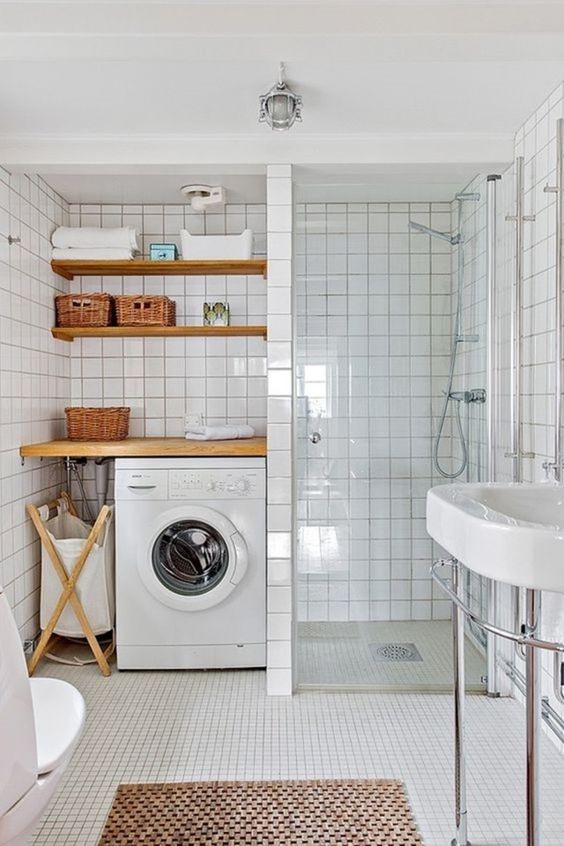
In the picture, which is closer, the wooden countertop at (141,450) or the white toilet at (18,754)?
the white toilet at (18,754)

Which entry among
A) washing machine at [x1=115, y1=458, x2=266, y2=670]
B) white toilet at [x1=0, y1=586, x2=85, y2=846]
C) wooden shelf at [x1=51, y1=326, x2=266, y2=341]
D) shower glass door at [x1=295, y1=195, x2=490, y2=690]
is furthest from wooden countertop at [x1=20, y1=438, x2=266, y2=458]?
white toilet at [x1=0, y1=586, x2=85, y2=846]

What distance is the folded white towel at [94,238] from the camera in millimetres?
3191

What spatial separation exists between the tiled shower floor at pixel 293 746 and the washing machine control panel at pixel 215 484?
80 centimetres

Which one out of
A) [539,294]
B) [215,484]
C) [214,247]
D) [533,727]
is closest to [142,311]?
[214,247]

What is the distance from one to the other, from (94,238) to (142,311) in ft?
1.39

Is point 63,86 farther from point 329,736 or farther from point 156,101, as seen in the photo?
point 329,736

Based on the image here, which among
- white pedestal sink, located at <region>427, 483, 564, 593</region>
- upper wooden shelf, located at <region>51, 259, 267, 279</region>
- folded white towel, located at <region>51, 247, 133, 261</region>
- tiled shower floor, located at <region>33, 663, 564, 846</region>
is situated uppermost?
folded white towel, located at <region>51, 247, 133, 261</region>

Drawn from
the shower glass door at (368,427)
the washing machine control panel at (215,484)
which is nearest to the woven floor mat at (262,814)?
the shower glass door at (368,427)

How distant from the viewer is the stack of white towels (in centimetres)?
319

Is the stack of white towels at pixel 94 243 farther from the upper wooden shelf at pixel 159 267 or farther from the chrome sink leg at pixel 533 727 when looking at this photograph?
the chrome sink leg at pixel 533 727

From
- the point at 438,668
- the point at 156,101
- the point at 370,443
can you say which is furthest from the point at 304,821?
the point at 156,101

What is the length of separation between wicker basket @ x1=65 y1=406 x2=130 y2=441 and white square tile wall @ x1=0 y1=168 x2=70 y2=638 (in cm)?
16

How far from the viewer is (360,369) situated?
2.70 m

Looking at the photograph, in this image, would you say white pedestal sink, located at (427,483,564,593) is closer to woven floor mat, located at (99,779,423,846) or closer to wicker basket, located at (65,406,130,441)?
woven floor mat, located at (99,779,423,846)
